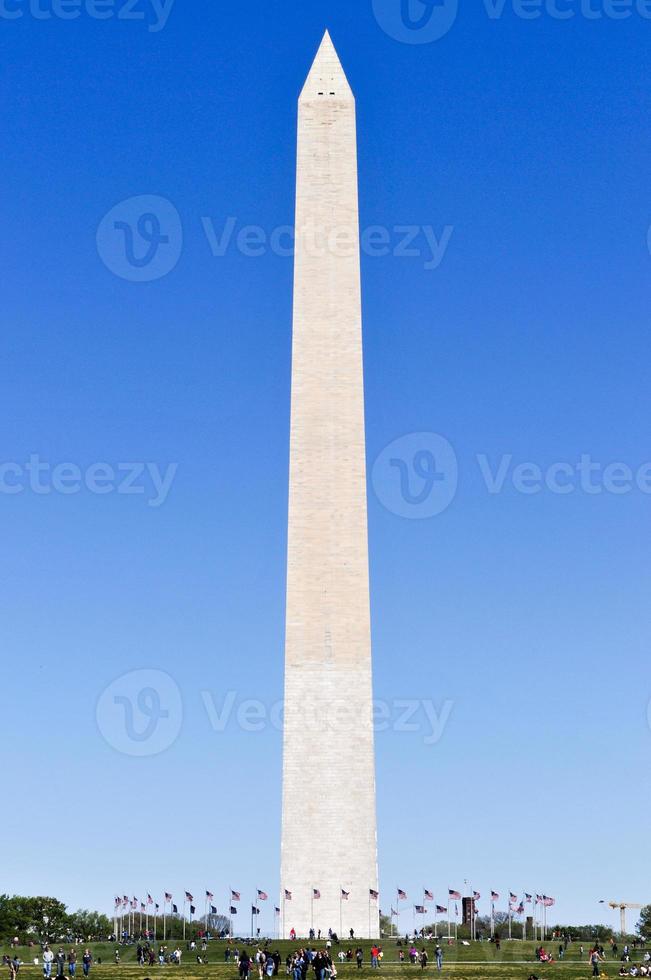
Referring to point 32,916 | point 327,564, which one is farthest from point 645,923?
point 327,564

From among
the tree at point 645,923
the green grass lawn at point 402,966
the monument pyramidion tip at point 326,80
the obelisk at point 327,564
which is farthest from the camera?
the tree at point 645,923

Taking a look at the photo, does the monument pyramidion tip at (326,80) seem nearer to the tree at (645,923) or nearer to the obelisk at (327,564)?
the obelisk at (327,564)

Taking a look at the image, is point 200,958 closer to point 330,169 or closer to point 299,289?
point 299,289

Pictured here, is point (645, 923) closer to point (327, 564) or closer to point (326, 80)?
point (327, 564)

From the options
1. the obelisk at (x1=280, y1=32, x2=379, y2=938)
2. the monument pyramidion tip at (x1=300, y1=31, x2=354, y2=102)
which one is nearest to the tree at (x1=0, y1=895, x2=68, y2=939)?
the obelisk at (x1=280, y1=32, x2=379, y2=938)

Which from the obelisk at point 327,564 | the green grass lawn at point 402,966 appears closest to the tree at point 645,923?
the green grass lawn at point 402,966
